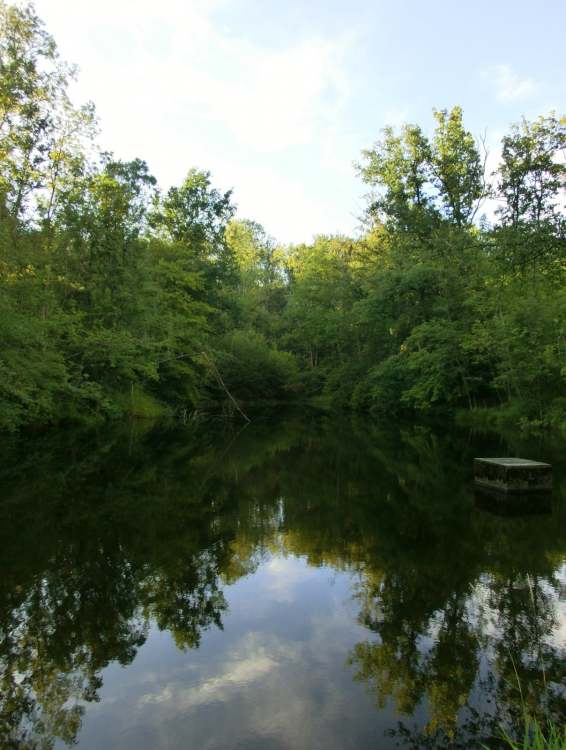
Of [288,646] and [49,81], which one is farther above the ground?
[49,81]

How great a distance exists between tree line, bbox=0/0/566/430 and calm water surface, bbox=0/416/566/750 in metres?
7.13

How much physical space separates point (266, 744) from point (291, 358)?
2189 inches

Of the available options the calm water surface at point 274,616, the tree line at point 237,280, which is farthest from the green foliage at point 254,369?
the calm water surface at point 274,616

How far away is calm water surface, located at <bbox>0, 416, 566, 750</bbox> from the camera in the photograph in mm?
4477

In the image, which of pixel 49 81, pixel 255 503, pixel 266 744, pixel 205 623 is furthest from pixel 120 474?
pixel 49 81

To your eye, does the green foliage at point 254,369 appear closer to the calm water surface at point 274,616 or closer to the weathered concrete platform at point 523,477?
the weathered concrete platform at point 523,477

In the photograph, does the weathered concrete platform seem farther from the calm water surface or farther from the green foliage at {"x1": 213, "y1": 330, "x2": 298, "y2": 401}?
the green foliage at {"x1": 213, "y1": 330, "x2": 298, "y2": 401}

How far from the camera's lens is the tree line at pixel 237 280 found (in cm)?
2109

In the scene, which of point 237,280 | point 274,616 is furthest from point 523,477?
point 237,280

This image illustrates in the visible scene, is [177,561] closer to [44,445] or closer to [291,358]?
[44,445]

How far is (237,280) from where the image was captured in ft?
157

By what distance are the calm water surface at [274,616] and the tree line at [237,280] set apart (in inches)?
281

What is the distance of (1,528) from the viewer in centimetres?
975

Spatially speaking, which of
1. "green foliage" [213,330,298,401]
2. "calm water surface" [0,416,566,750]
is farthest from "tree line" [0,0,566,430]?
"calm water surface" [0,416,566,750]
